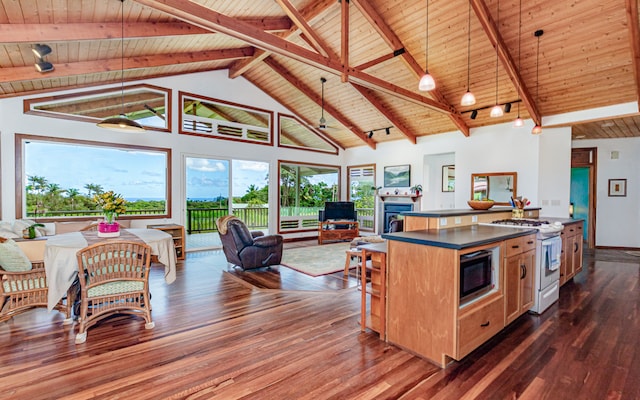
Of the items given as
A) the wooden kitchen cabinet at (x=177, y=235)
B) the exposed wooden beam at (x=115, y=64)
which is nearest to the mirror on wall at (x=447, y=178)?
the exposed wooden beam at (x=115, y=64)

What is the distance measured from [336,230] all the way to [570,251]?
529 centimetres

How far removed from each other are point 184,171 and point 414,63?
553 centimetres

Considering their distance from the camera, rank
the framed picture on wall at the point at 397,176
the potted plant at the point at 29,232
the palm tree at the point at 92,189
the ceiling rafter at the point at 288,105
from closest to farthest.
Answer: the potted plant at the point at 29,232, the palm tree at the point at 92,189, the ceiling rafter at the point at 288,105, the framed picture on wall at the point at 397,176

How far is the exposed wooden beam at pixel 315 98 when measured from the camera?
25.1 feet

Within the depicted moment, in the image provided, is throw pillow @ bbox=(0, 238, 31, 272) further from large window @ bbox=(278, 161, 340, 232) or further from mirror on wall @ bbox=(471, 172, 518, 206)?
mirror on wall @ bbox=(471, 172, 518, 206)

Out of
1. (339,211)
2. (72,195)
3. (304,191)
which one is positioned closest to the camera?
(72,195)

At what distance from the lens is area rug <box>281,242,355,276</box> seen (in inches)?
211

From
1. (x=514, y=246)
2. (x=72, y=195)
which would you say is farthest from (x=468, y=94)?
(x=72, y=195)

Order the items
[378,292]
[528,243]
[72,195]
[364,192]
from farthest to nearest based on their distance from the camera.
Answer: [364,192] → [72,195] → [528,243] → [378,292]

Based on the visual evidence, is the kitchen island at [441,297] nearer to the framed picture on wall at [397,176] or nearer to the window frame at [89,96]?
the framed picture on wall at [397,176]

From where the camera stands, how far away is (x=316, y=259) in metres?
6.22

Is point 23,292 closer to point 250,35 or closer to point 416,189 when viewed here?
point 250,35

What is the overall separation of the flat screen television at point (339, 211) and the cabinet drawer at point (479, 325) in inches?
245

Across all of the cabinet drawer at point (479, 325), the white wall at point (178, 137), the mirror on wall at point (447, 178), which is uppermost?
the white wall at point (178, 137)
